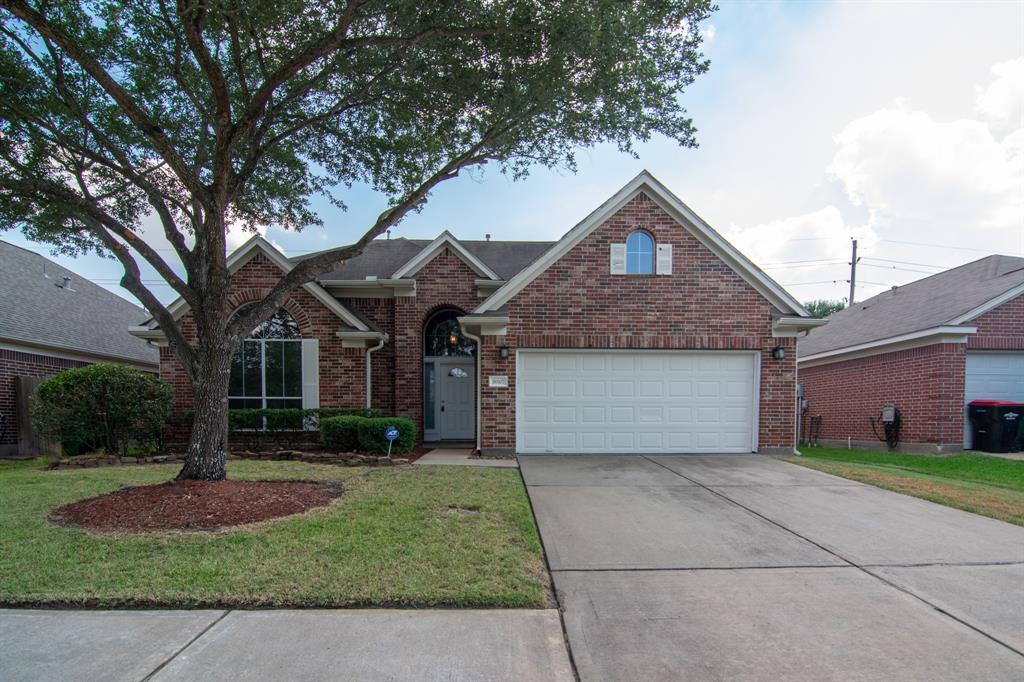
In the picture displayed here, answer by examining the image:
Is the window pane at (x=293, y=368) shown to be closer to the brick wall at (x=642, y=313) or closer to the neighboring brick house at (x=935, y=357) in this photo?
the brick wall at (x=642, y=313)

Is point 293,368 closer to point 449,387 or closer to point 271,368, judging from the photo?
point 271,368

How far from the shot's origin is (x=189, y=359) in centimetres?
677

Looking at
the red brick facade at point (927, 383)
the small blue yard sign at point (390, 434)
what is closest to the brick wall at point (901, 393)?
the red brick facade at point (927, 383)

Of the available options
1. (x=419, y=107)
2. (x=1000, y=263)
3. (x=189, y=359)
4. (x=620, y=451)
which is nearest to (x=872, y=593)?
(x=620, y=451)

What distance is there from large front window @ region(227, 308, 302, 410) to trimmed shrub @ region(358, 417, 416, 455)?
8.09ft

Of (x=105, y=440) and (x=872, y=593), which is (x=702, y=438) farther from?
(x=105, y=440)

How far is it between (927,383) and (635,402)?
788cm

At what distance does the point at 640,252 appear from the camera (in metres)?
11.1

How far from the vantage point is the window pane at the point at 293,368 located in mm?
12047

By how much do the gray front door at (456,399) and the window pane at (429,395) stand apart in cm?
22

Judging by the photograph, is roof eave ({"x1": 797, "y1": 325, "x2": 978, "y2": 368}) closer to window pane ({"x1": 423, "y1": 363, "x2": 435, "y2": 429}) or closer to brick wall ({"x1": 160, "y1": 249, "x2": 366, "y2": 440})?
window pane ({"x1": 423, "y1": 363, "x2": 435, "y2": 429})

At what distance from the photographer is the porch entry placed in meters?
13.5

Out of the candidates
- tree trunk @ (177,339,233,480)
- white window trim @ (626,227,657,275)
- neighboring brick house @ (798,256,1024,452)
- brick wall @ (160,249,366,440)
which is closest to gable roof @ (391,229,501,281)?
brick wall @ (160,249,366,440)

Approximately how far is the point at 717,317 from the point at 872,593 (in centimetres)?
760
